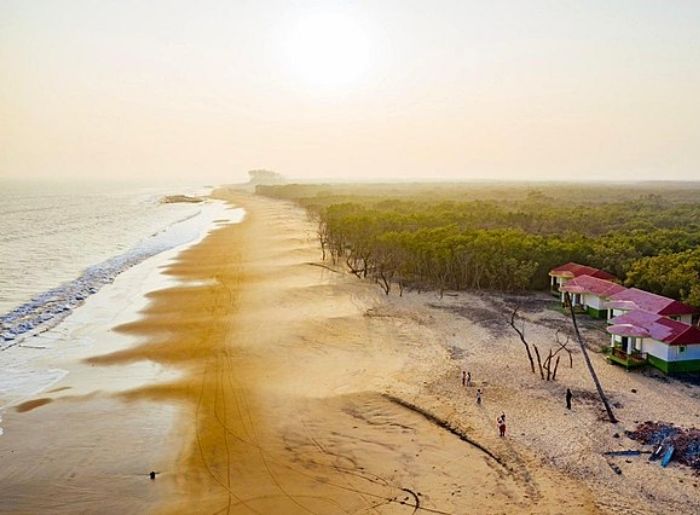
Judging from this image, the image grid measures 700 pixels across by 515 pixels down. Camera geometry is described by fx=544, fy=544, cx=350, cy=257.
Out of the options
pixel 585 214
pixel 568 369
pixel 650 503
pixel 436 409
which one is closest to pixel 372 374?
pixel 436 409

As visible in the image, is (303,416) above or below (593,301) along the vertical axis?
below

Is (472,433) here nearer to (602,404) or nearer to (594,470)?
(594,470)

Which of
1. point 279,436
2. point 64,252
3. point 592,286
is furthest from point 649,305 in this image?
point 64,252

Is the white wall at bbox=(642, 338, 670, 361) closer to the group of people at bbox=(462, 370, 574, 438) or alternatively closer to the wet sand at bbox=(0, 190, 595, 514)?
the group of people at bbox=(462, 370, 574, 438)

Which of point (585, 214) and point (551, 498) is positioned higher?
point (585, 214)

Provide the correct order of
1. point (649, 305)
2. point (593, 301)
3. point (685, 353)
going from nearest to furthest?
point (685, 353)
point (649, 305)
point (593, 301)

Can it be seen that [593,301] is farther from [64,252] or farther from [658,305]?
[64,252]

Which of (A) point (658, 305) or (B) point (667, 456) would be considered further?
(A) point (658, 305)
